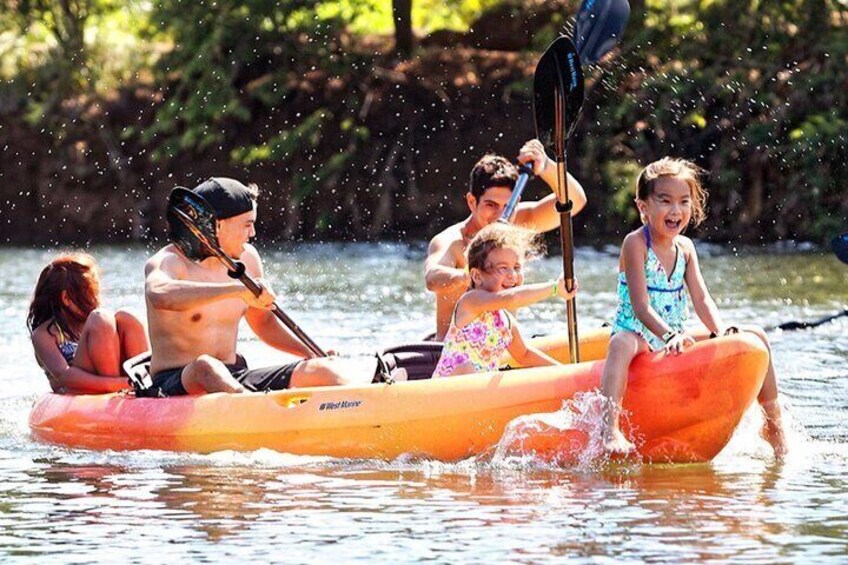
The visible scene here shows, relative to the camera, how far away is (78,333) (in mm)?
8203

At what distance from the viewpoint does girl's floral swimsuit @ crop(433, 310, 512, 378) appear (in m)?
7.20

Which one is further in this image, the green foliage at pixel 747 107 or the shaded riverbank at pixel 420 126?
the shaded riverbank at pixel 420 126

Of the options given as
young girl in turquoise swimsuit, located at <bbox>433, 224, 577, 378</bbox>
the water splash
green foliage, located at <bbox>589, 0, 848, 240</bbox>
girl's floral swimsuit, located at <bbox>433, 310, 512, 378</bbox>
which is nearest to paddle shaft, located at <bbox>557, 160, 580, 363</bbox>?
young girl in turquoise swimsuit, located at <bbox>433, 224, 577, 378</bbox>

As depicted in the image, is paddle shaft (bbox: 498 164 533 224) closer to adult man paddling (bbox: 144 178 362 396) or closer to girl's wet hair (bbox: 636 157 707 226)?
adult man paddling (bbox: 144 178 362 396)

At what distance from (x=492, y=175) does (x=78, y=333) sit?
1.95 m

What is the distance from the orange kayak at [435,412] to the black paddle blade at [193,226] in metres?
0.59

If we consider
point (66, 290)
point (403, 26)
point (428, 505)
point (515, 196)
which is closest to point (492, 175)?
point (515, 196)

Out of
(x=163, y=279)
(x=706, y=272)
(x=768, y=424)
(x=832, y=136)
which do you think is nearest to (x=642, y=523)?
(x=768, y=424)

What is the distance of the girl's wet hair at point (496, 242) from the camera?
6996 mm

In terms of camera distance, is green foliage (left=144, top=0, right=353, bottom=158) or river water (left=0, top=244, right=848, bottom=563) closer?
river water (left=0, top=244, right=848, bottom=563)

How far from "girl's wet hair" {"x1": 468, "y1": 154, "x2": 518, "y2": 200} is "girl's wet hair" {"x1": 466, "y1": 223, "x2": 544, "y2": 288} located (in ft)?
3.27

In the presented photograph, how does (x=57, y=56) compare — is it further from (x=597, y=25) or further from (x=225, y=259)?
(x=225, y=259)

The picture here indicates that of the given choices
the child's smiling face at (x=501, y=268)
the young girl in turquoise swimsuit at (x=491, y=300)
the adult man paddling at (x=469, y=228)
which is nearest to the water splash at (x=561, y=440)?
the young girl in turquoise swimsuit at (x=491, y=300)

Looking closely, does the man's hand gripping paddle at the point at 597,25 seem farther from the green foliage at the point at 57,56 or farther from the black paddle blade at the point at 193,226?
the green foliage at the point at 57,56
